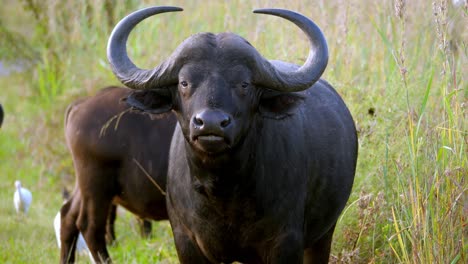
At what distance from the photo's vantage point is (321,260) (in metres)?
6.55

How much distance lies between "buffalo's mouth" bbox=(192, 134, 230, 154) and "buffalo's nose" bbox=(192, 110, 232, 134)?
0.06 meters

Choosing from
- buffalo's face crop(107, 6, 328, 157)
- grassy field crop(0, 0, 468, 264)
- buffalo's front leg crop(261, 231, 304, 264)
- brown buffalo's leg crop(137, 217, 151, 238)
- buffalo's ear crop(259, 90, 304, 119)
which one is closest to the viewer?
buffalo's face crop(107, 6, 328, 157)

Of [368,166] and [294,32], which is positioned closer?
[368,166]

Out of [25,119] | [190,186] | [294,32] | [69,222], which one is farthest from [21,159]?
[190,186]

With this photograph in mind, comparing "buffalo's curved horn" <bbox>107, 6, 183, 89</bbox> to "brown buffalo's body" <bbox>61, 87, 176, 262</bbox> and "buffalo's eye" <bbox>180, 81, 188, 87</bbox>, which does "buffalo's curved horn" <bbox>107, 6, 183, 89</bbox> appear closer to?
"buffalo's eye" <bbox>180, 81, 188, 87</bbox>

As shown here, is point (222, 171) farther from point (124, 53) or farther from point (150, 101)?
point (124, 53)

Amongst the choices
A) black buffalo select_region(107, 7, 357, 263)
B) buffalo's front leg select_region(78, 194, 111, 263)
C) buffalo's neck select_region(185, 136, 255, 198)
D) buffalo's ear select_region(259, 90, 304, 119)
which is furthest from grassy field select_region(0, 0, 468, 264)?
buffalo's neck select_region(185, 136, 255, 198)

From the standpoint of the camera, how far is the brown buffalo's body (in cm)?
777

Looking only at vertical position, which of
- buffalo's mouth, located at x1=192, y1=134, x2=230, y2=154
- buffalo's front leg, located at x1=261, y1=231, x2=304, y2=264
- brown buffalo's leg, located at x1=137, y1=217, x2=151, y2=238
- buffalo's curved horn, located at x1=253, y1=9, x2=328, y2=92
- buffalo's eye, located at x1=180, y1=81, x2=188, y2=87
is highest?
buffalo's curved horn, located at x1=253, y1=9, x2=328, y2=92

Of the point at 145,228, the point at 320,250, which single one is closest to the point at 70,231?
the point at 145,228

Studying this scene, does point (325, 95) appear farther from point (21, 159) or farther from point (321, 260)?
point (21, 159)

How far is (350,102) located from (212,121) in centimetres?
307

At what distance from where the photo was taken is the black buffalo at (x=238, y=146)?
523cm

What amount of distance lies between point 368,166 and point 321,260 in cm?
115
